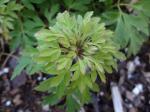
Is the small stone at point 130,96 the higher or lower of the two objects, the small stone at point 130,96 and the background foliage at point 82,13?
the lower

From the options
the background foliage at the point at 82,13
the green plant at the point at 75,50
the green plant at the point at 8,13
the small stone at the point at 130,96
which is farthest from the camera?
the small stone at the point at 130,96

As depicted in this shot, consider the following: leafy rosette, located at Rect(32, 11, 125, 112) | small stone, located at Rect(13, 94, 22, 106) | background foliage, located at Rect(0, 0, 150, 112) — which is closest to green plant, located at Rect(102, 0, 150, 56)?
background foliage, located at Rect(0, 0, 150, 112)

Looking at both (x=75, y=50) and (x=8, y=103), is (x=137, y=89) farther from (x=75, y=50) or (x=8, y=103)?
(x=75, y=50)

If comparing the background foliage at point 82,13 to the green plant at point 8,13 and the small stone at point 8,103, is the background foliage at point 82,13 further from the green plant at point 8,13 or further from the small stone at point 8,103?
the small stone at point 8,103

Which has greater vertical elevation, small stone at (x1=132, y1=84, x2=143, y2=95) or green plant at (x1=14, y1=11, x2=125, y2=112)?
green plant at (x1=14, y1=11, x2=125, y2=112)

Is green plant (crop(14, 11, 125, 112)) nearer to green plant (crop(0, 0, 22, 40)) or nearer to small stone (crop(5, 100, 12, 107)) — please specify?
green plant (crop(0, 0, 22, 40))

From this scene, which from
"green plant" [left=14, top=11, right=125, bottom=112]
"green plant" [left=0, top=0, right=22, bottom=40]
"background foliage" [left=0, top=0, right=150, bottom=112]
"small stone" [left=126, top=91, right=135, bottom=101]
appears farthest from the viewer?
"small stone" [left=126, top=91, right=135, bottom=101]

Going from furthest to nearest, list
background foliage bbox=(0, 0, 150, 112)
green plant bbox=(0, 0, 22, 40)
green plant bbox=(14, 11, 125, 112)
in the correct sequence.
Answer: background foliage bbox=(0, 0, 150, 112) < green plant bbox=(0, 0, 22, 40) < green plant bbox=(14, 11, 125, 112)

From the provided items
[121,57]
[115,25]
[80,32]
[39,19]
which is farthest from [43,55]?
[115,25]

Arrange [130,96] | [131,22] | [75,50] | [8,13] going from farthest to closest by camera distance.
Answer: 1. [130,96]
2. [131,22]
3. [8,13]
4. [75,50]

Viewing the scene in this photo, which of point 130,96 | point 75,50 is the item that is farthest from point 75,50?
point 130,96

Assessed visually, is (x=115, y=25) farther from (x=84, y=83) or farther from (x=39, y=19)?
(x=84, y=83)

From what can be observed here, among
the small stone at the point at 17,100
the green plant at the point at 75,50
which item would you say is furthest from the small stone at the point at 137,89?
the green plant at the point at 75,50

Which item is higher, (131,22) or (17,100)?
(131,22)
